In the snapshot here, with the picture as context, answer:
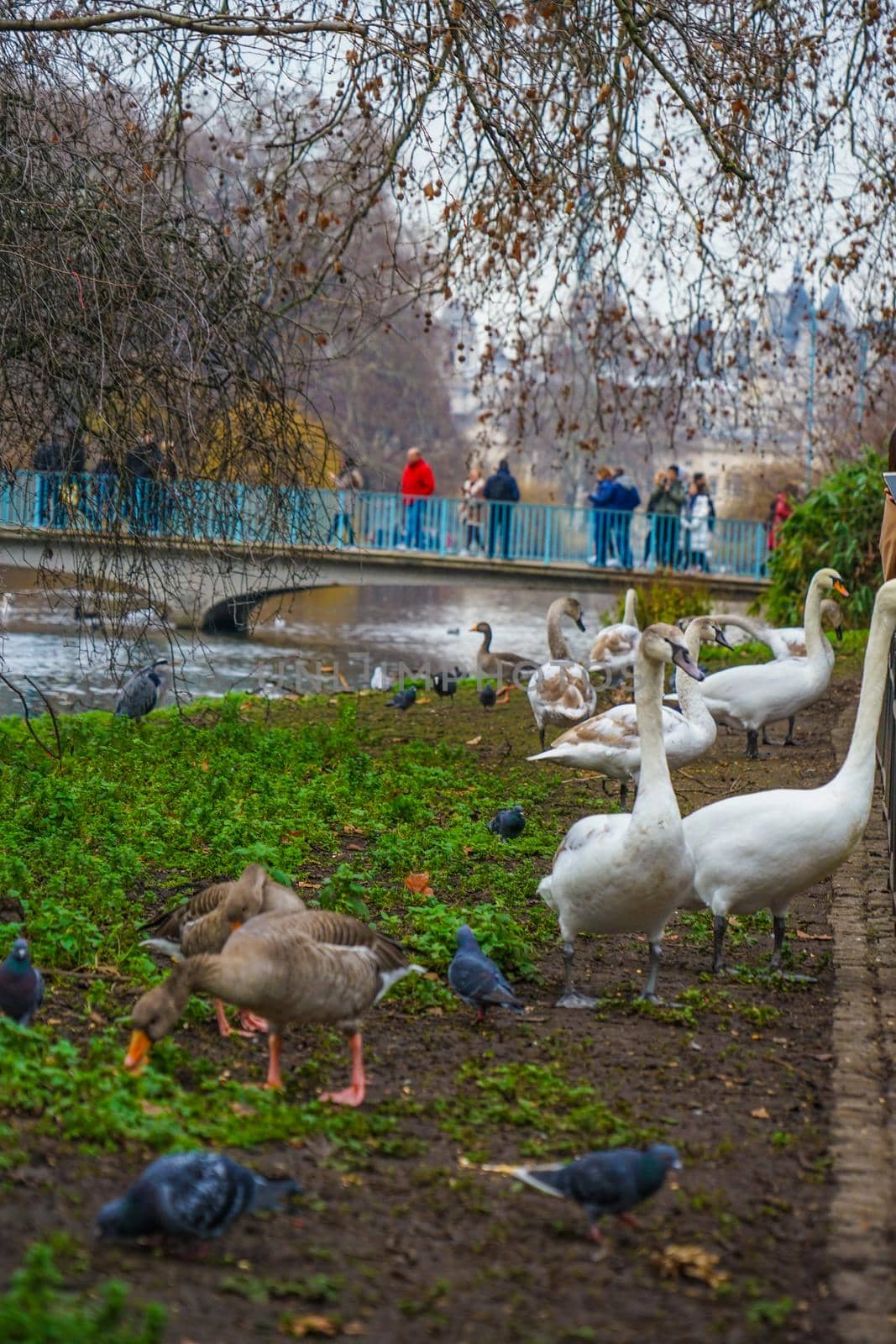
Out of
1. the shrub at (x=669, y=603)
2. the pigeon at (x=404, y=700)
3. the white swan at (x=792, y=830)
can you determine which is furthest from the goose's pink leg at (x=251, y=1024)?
the shrub at (x=669, y=603)

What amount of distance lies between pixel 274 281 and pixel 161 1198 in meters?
8.05

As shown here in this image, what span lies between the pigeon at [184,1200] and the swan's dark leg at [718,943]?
3.20m

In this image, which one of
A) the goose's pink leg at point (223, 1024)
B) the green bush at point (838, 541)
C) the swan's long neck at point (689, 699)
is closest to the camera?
the goose's pink leg at point (223, 1024)

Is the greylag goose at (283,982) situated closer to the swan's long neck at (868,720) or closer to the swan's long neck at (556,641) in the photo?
the swan's long neck at (868,720)

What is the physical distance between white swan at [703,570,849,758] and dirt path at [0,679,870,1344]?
6.34 metres

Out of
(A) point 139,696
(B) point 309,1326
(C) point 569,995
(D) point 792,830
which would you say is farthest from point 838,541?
(B) point 309,1326

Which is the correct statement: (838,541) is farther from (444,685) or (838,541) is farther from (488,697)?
(488,697)

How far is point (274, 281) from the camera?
10.5 metres

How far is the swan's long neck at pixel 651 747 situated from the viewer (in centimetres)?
591

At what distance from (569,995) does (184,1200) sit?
273 cm

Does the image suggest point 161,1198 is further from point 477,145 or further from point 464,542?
point 464,542

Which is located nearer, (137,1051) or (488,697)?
(137,1051)

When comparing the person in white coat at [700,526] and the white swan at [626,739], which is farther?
the person in white coat at [700,526]

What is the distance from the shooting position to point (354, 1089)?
15.5ft
